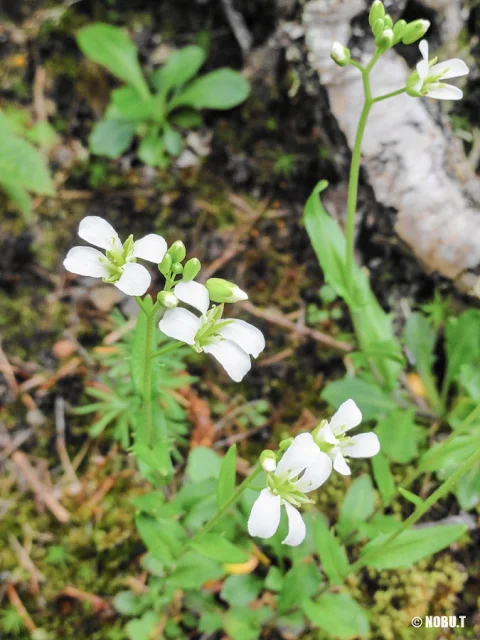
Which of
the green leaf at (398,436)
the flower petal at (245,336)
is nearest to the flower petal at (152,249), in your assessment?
the flower petal at (245,336)

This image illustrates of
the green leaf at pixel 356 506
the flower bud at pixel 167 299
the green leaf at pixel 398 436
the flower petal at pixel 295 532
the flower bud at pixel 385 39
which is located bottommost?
the green leaf at pixel 356 506

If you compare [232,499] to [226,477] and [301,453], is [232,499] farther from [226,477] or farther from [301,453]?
[301,453]

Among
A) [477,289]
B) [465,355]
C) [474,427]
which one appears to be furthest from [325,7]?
[474,427]

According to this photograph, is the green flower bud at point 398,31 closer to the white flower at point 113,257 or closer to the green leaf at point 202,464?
the white flower at point 113,257

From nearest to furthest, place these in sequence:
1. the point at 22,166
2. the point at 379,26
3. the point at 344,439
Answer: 1. the point at 344,439
2. the point at 379,26
3. the point at 22,166

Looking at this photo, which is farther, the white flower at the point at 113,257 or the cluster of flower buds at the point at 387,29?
the cluster of flower buds at the point at 387,29

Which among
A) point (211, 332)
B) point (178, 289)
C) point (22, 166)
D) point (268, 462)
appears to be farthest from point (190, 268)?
point (22, 166)

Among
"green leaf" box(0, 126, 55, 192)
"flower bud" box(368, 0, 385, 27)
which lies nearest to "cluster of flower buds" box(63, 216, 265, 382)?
"flower bud" box(368, 0, 385, 27)
